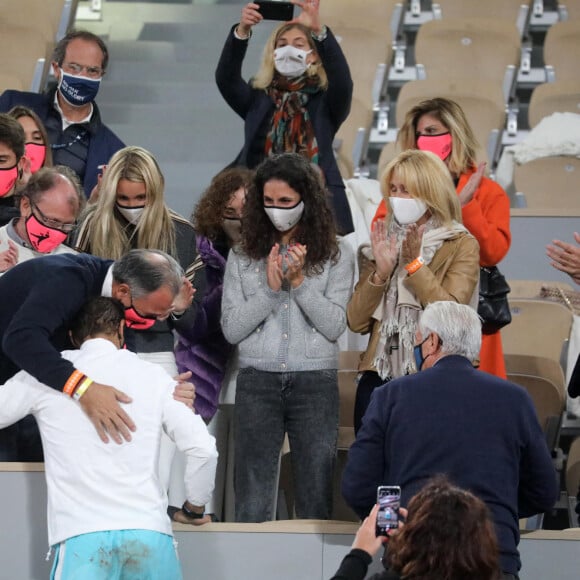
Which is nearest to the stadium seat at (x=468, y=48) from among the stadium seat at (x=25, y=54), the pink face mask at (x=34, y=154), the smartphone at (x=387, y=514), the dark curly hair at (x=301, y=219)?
the stadium seat at (x=25, y=54)

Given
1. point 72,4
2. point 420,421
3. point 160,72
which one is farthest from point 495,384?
point 72,4

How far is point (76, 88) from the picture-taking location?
574 centimetres

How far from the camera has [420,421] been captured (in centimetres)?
384

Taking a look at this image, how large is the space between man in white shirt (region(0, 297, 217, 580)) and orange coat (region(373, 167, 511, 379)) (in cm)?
134

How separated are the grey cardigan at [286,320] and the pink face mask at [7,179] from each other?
36.5 inches

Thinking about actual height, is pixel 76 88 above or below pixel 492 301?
above

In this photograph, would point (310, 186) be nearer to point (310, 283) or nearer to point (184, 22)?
point (310, 283)

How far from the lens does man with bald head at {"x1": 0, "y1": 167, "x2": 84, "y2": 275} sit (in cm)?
468

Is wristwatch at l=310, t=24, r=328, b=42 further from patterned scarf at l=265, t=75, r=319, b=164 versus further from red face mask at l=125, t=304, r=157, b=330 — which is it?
red face mask at l=125, t=304, r=157, b=330

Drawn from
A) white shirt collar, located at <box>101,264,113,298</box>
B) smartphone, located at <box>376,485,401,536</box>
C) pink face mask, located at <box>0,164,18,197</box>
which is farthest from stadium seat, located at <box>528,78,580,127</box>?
smartphone, located at <box>376,485,401,536</box>

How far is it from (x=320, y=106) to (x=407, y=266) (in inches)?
51.1

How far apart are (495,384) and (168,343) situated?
1405 millimetres

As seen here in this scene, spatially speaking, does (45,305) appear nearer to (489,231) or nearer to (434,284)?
(434,284)

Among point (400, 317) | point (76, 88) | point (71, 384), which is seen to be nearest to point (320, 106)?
point (76, 88)
